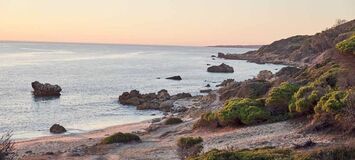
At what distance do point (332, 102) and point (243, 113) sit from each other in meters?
5.70

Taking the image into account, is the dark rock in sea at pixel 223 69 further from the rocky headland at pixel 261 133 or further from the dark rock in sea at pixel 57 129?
the dark rock in sea at pixel 57 129

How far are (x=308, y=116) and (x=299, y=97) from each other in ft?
5.44

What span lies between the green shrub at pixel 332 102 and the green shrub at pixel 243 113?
3.56 meters

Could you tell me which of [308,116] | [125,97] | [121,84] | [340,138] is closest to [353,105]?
[340,138]

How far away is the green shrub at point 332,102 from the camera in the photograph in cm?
2022

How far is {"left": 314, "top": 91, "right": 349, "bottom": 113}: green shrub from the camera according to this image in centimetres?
2022

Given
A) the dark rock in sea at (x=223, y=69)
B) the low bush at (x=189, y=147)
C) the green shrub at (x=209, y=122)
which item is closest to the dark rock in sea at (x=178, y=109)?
the green shrub at (x=209, y=122)

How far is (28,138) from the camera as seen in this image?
110ft

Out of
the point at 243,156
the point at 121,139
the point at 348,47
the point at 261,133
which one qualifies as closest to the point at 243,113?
the point at 261,133

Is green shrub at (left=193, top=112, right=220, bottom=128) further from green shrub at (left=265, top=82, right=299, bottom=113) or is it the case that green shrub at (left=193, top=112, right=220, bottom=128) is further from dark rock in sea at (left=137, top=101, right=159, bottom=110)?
dark rock in sea at (left=137, top=101, right=159, bottom=110)

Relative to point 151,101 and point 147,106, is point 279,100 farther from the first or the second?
point 151,101

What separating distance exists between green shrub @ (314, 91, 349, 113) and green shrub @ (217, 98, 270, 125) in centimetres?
356

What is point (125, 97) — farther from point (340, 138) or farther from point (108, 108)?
point (340, 138)

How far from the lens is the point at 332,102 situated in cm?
2059
